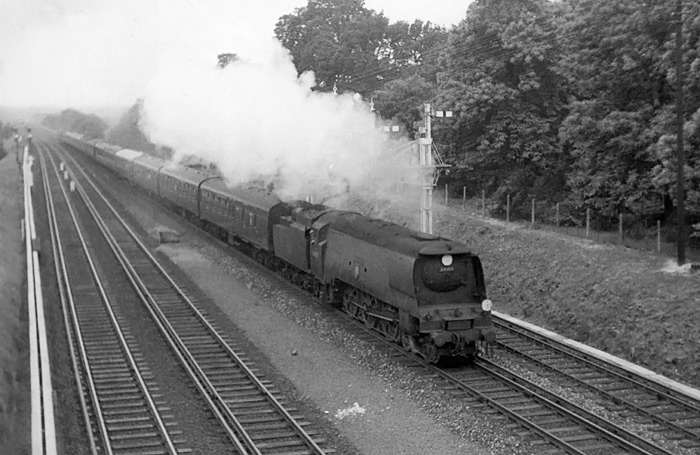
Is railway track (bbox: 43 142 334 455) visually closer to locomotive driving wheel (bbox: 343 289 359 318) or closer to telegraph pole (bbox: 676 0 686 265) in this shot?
locomotive driving wheel (bbox: 343 289 359 318)

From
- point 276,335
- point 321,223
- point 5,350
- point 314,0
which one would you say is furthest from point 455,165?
point 314,0

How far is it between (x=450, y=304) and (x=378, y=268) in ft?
6.63

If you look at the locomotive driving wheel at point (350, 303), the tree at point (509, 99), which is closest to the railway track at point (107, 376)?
the locomotive driving wheel at point (350, 303)

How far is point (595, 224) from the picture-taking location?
27.1m

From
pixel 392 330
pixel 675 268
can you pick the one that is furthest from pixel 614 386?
pixel 675 268

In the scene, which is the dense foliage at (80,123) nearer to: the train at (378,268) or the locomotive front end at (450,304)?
the train at (378,268)

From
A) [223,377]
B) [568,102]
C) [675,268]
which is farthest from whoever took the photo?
[568,102]

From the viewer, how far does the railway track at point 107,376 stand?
13258 millimetres

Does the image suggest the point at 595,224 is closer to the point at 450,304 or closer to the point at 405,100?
the point at 450,304

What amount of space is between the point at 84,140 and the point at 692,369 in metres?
71.4

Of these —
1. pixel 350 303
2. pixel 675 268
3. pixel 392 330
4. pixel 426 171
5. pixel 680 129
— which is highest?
pixel 680 129

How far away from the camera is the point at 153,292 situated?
2430cm

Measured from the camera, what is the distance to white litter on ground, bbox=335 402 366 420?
14336 mm

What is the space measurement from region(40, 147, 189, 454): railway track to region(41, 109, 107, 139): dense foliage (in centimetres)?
5444
